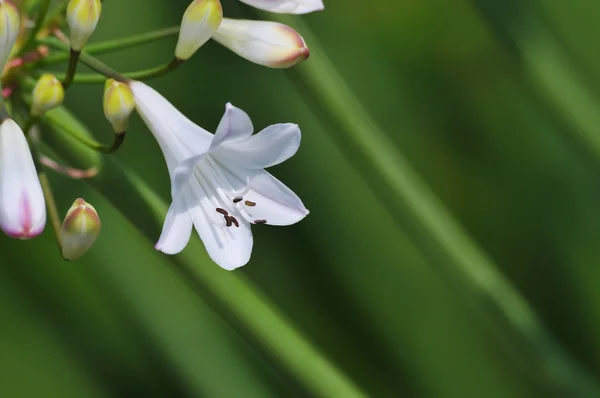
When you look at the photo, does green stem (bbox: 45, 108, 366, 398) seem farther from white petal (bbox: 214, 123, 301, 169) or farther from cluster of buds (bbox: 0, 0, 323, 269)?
white petal (bbox: 214, 123, 301, 169)

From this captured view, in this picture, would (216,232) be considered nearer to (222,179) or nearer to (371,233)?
(222,179)

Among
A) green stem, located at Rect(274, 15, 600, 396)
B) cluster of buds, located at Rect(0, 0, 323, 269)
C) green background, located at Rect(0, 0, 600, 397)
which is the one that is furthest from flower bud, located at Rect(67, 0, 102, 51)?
green background, located at Rect(0, 0, 600, 397)

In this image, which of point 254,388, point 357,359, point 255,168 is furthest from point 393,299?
point 255,168

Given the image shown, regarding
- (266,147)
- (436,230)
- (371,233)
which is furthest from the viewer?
(371,233)

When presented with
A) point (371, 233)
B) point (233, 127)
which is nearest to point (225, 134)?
point (233, 127)

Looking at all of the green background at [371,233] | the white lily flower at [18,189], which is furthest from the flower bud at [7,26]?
the green background at [371,233]

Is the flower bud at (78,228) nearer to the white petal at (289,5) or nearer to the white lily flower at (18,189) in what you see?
the white lily flower at (18,189)
